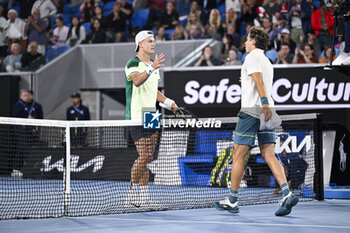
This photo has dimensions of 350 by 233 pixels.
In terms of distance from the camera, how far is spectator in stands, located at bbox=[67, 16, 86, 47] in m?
17.8

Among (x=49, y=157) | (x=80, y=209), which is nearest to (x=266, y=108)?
(x=80, y=209)

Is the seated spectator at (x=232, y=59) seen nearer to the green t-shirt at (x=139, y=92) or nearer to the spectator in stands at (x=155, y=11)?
the spectator in stands at (x=155, y=11)

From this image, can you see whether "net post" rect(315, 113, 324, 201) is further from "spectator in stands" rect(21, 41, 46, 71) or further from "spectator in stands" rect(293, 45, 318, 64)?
"spectator in stands" rect(21, 41, 46, 71)

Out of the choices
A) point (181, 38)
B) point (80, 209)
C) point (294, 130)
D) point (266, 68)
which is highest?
point (181, 38)

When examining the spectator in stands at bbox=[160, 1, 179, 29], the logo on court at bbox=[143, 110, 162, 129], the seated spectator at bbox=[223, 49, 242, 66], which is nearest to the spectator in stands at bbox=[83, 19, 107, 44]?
the spectator in stands at bbox=[160, 1, 179, 29]

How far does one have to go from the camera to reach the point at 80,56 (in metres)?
17.6

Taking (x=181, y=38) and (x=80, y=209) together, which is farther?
(x=181, y=38)

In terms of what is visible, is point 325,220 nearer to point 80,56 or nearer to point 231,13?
point 231,13

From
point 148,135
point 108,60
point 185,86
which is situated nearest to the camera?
point 148,135

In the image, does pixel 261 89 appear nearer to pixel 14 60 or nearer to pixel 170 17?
pixel 170 17

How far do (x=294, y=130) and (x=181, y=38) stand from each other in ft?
21.9

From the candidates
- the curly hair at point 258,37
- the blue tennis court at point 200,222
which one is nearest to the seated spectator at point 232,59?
the blue tennis court at point 200,222

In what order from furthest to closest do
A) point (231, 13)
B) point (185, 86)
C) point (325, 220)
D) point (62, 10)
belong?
point (62, 10) < point (231, 13) < point (185, 86) < point (325, 220)

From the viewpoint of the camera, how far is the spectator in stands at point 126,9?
57.5ft
